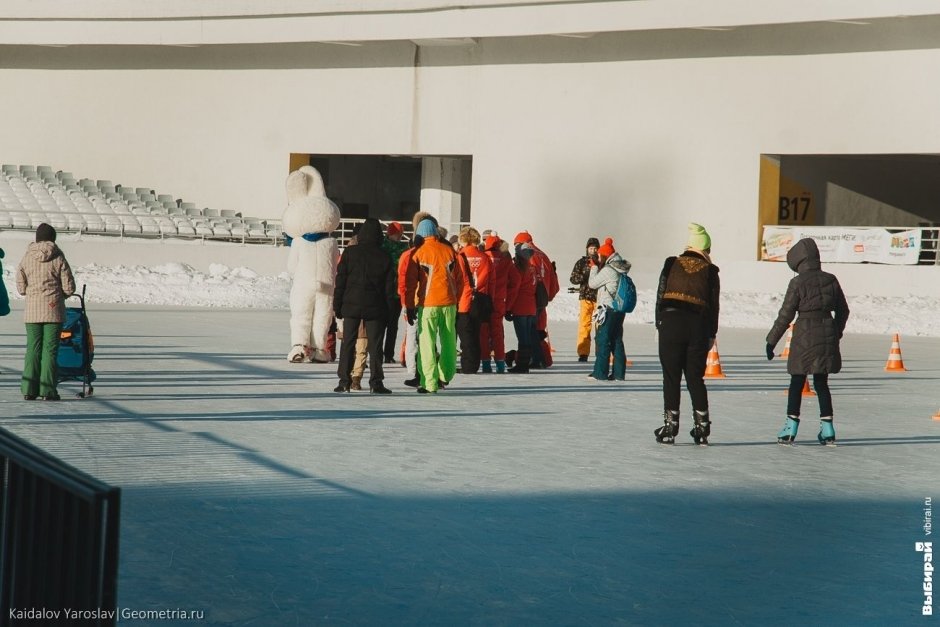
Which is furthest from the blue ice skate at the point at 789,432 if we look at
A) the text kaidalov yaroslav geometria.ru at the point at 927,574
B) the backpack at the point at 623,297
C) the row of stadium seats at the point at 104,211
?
the row of stadium seats at the point at 104,211

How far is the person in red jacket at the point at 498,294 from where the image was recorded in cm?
1553

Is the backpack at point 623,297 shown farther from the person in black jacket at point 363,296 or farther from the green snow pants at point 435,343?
the person in black jacket at point 363,296

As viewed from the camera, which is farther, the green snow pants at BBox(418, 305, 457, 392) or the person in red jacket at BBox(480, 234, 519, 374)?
the person in red jacket at BBox(480, 234, 519, 374)

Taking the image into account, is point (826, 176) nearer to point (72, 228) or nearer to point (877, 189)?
point (877, 189)

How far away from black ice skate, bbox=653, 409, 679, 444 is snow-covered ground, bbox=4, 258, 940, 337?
16.6 metres

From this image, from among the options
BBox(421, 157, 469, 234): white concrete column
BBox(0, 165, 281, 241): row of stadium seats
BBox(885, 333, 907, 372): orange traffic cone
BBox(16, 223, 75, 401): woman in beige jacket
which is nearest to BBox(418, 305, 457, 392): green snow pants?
BBox(16, 223, 75, 401): woman in beige jacket

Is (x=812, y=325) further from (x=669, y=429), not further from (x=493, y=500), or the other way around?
(x=493, y=500)

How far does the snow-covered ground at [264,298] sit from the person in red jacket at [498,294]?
11.4 metres

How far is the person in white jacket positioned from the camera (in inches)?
587

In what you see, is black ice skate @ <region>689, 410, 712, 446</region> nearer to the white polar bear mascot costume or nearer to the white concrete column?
the white polar bear mascot costume

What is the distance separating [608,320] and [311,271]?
343cm

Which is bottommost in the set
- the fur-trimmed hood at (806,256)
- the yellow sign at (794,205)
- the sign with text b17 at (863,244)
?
the fur-trimmed hood at (806,256)

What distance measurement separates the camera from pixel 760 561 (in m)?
6.51

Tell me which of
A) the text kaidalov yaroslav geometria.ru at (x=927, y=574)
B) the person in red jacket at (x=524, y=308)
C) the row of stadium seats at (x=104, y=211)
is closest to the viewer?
the text kaidalov yaroslav geometria.ru at (x=927, y=574)
